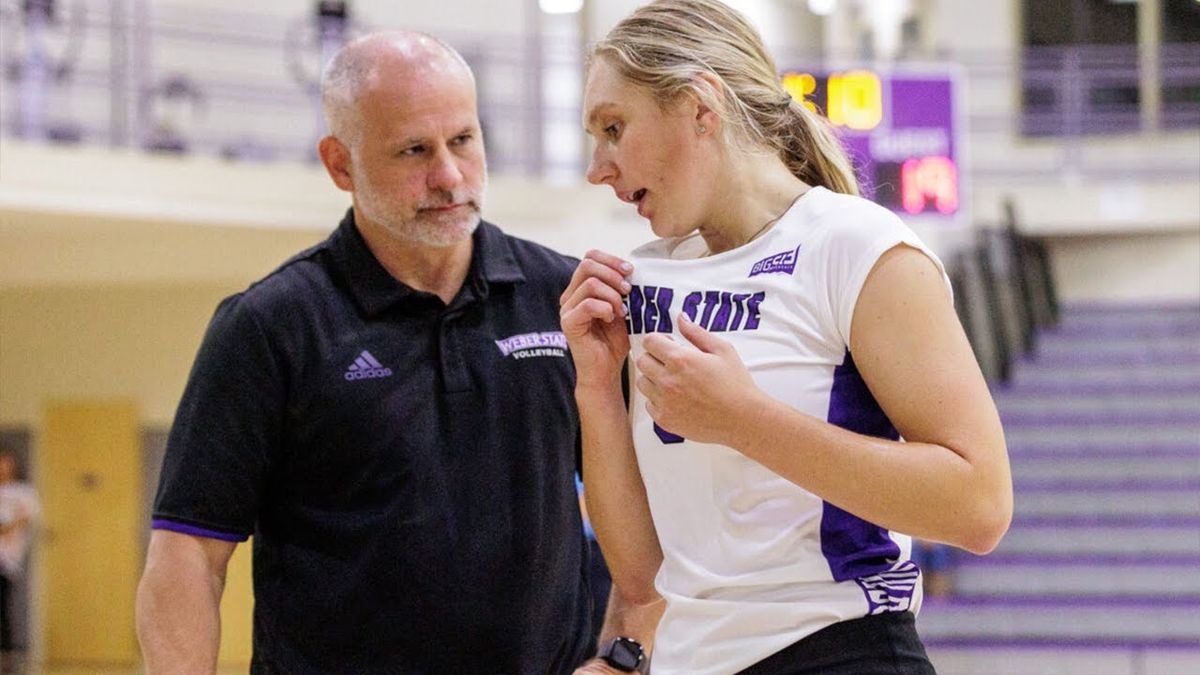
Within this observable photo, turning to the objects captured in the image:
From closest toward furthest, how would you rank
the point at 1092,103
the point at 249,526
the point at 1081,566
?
1. the point at 249,526
2. the point at 1081,566
3. the point at 1092,103

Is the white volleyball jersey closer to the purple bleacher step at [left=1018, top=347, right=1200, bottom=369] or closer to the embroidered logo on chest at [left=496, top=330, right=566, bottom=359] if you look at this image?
the embroidered logo on chest at [left=496, top=330, right=566, bottom=359]

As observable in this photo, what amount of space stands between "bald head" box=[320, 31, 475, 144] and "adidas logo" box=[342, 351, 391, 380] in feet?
1.39

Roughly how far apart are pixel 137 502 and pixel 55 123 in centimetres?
343

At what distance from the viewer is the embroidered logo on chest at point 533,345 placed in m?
2.93

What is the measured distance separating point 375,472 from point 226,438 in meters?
0.26

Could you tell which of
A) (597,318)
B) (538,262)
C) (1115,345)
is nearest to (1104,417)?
(1115,345)

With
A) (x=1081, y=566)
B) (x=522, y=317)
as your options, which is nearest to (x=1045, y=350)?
→ (x=1081, y=566)

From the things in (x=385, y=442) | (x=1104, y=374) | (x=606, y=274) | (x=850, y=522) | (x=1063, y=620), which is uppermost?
(x=606, y=274)

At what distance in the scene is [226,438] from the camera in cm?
274

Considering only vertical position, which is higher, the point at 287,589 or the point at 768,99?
the point at 768,99

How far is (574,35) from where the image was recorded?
623 inches

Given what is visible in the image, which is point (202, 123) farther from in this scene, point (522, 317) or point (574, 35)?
point (522, 317)

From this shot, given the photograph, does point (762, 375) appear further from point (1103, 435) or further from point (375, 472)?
point (1103, 435)

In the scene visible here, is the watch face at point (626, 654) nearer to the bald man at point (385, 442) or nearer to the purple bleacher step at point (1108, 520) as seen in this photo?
the bald man at point (385, 442)
